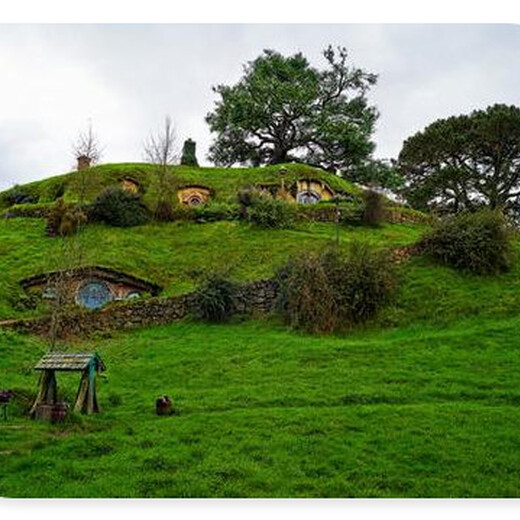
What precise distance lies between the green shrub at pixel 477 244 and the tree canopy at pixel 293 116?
97.3 feet

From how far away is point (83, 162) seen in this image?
4500 centimetres

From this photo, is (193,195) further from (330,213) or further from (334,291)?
(334,291)

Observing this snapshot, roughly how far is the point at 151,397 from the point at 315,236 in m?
20.3

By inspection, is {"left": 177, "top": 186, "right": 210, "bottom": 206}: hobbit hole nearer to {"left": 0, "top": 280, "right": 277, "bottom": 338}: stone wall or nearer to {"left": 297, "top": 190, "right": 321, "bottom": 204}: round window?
{"left": 297, "top": 190, "right": 321, "bottom": 204}: round window

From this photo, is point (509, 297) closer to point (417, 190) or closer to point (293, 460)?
point (293, 460)

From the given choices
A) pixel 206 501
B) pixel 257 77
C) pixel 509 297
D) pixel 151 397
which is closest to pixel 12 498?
pixel 206 501

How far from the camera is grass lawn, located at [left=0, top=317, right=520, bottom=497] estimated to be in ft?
36.9

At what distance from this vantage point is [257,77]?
191 ft

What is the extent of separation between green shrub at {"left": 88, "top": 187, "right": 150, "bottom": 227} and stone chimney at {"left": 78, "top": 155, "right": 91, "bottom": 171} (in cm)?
599

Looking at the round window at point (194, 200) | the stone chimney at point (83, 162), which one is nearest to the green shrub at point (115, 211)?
the round window at point (194, 200)

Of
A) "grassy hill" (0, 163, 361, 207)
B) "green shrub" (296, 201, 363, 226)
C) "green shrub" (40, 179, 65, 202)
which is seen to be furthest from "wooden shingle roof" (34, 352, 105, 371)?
"green shrub" (40, 179, 65, 202)

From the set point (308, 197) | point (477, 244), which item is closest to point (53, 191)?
point (308, 197)

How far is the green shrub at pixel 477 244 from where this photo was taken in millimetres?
25188

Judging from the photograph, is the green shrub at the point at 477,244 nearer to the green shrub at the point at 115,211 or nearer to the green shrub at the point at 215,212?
the green shrub at the point at 215,212
